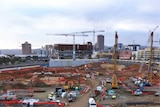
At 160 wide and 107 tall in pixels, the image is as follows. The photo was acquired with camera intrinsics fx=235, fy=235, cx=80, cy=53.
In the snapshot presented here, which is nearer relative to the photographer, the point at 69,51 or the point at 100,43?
the point at 69,51

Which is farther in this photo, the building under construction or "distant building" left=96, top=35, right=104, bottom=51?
"distant building" left=96, top=35, right=104, bottom=51

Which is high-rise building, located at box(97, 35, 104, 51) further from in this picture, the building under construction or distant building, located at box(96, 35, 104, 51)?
the building under construction

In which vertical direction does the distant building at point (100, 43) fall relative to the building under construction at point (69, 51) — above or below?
above

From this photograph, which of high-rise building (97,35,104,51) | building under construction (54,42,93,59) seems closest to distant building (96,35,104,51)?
high-rise building (97,35,104,51)

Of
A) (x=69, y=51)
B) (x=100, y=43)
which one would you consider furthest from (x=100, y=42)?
(x=69, y=51)

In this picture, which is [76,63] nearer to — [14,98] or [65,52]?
[65,52]

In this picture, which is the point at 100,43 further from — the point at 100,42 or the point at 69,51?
the point at 69,51

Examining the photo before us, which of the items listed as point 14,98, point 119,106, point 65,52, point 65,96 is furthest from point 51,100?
point 65,52

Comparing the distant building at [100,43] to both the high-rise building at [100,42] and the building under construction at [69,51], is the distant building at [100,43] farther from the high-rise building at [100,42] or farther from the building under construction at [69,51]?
the building under construction at [69,51]

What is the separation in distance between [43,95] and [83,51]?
2291 inches

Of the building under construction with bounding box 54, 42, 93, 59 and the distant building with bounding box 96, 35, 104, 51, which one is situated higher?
the distant building with bounding box 96, 35, 104, 51

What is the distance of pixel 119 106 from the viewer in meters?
17.2

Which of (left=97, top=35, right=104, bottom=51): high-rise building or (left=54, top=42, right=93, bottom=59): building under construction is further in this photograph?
(left=97, top=35, right=104, bottom=51): high-rise building

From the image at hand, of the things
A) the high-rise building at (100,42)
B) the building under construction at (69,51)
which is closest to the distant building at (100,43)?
the high-rise building at (100,42)
